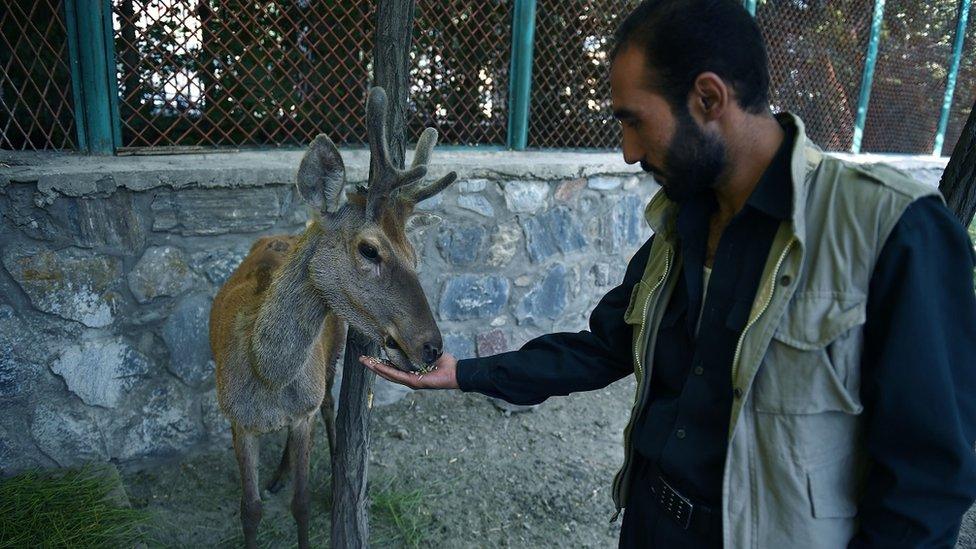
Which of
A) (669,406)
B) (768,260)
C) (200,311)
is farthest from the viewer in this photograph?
(200,311)

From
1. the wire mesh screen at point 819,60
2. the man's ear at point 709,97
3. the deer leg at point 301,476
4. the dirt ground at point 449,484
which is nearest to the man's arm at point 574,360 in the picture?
the man's ear at point 709,97

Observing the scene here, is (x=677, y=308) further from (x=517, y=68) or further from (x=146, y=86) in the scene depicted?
(x=517, y=68)

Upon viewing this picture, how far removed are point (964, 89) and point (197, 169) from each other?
34.2ft

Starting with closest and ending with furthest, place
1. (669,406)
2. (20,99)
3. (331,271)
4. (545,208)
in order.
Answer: (669,406)
(331,271)
(20,99)
(545,208)

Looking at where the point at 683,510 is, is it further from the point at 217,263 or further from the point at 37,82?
the point at 37,82

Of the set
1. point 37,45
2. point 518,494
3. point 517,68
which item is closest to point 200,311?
point 37,45

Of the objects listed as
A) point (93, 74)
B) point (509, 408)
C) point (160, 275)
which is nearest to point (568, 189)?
point (509, 408)

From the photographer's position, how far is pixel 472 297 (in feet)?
16.3

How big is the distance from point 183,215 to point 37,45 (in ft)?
4.72

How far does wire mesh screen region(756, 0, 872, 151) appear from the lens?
7.21m

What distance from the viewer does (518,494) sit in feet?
13.1

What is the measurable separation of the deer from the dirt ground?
0.51m

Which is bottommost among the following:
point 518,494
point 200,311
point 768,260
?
point 518,494

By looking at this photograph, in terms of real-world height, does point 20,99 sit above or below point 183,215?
above
